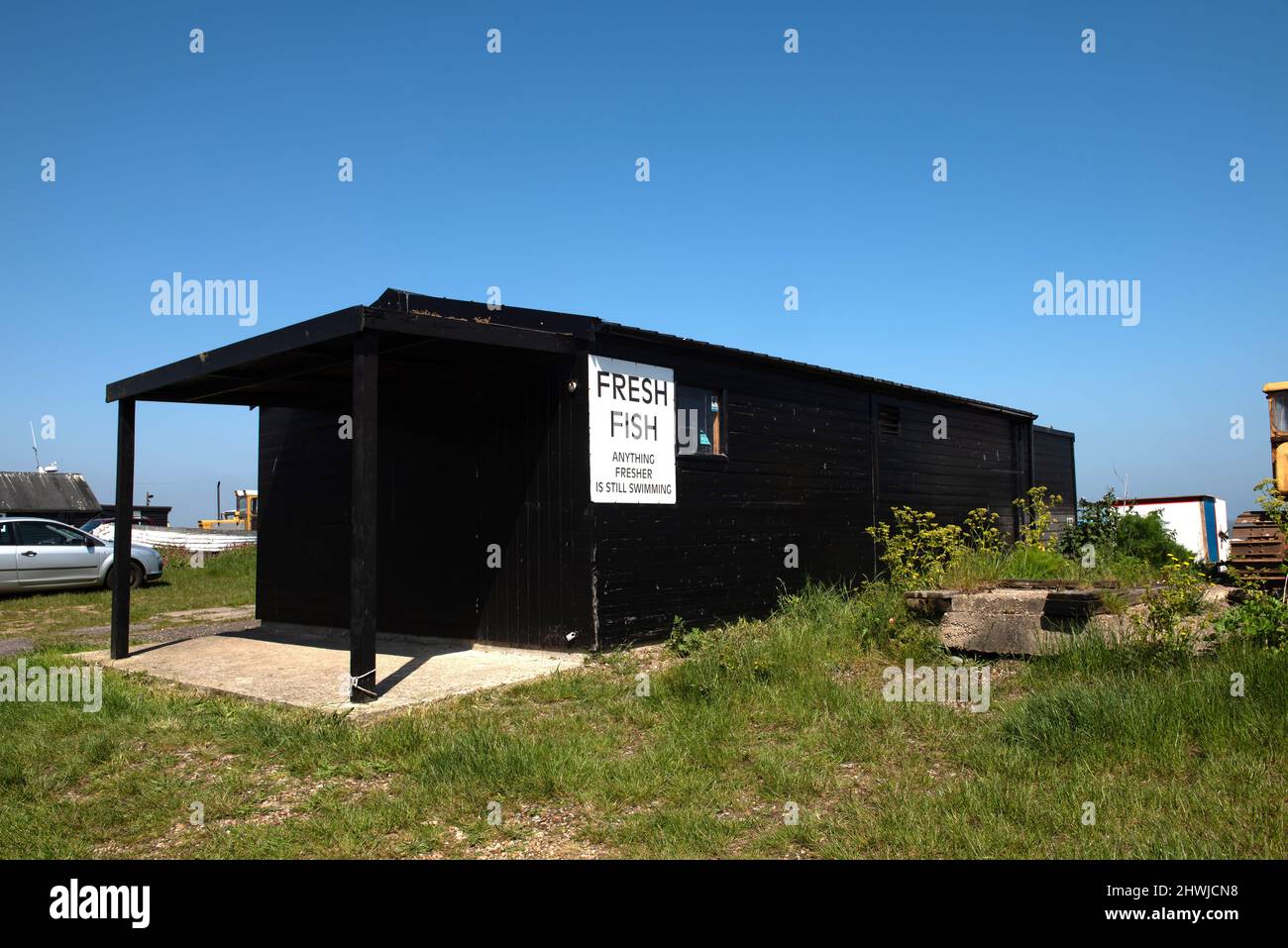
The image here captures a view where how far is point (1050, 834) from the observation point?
384 centimetres

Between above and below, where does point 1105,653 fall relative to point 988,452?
below

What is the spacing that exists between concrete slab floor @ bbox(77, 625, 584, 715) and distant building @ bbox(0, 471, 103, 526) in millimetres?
30265

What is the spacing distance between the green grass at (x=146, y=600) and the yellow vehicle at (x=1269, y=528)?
1330 centimetres

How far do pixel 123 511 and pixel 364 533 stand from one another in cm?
452

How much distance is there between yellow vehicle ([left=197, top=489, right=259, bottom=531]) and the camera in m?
40.7

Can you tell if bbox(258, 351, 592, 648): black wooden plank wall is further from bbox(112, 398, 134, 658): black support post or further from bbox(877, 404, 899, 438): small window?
bbox(877, 404, 899, 438): small window

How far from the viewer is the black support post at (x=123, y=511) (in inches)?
386

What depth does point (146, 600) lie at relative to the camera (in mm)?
17156

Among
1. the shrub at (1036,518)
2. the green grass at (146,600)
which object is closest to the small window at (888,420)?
the shrub at (1036,518)

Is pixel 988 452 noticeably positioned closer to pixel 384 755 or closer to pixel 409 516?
pixel 409 516

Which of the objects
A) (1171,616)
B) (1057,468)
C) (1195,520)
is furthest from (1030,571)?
(1195,520)

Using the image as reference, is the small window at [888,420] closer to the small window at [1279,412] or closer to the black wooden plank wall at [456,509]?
the small window at [1279,412]
